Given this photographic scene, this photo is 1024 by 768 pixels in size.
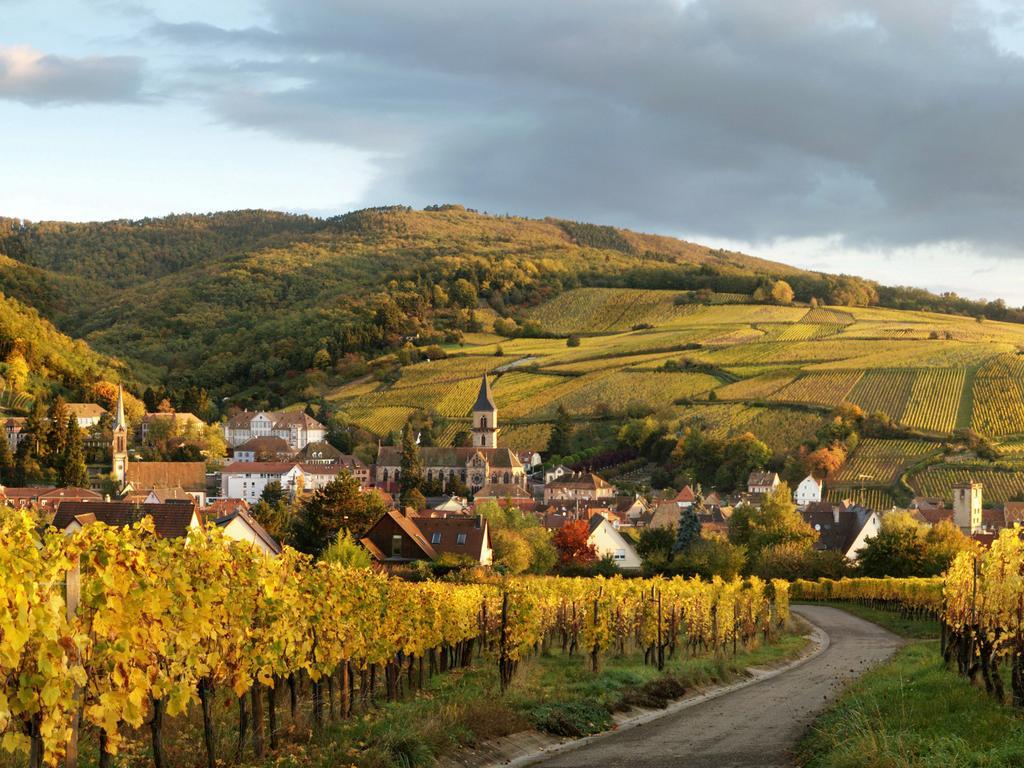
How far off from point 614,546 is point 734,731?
5245 cm

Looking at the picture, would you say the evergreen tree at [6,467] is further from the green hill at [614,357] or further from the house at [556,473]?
the house at [556,473]

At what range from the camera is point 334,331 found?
176 m

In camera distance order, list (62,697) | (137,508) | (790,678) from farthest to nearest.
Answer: (137,508), (790,678), (62,697)

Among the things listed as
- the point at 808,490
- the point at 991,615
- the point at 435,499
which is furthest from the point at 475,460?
the point at 991,615

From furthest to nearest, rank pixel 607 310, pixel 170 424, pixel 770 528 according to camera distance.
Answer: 1. pixel 607 310
2. pixel 170 424
3. pixel 770 528

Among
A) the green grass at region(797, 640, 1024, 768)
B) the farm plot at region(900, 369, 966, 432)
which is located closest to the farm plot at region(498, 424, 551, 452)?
the farm plot at region(900, 369, 966, 432)

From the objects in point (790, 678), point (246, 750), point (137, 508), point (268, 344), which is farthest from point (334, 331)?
point (246, 750)

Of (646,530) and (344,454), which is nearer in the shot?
(646,530)

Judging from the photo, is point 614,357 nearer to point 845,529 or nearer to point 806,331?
point 806,331

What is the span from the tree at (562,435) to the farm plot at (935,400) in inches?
1352

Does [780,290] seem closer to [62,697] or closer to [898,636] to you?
[898,636]

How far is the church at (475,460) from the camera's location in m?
127

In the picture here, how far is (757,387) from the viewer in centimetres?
12988

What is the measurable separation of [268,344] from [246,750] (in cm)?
16179
